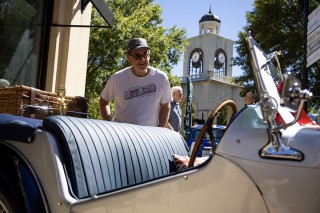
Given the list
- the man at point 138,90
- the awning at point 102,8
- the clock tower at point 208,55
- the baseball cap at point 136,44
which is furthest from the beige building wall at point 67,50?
the clock tower at point 208,55

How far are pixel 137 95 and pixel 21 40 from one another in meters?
3.37

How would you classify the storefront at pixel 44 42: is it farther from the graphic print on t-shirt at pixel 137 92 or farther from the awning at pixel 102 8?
the graphic print on t-shirt at pixel 137 92

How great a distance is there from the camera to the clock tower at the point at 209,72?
39.2m

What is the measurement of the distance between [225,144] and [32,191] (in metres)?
1.08

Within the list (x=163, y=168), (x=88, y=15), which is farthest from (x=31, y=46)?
(x=163, y=168)

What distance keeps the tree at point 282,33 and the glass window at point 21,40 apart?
893cm

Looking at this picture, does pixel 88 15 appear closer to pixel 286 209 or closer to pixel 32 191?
pixel 32 191

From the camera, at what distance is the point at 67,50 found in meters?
7.12

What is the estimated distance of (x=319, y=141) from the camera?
170 centimetres

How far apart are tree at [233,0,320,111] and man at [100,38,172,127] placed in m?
10.7

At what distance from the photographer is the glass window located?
6.01 m

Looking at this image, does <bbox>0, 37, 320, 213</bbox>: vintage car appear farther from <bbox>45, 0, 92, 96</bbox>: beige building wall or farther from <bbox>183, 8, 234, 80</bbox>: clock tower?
<bbox>183, 8, 234, 80</bbox>: clock tower

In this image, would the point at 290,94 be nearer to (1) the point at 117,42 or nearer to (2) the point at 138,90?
(2) the point at 138,90

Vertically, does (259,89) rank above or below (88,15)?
below
